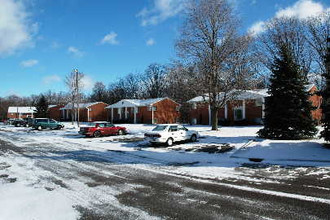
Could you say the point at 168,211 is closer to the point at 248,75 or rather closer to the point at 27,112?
the point at 248,75

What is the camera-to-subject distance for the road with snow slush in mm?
5875

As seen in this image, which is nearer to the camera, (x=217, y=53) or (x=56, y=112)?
(x=217, y=53)

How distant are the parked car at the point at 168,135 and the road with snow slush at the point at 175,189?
5851 millimetres

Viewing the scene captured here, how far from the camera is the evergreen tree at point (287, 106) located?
1758 centimetres

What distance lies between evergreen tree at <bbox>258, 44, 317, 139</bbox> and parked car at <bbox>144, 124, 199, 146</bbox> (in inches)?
198

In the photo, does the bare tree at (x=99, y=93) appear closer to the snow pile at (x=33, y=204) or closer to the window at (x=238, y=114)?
the window at (x=238, y=114)

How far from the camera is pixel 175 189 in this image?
783 centimetres

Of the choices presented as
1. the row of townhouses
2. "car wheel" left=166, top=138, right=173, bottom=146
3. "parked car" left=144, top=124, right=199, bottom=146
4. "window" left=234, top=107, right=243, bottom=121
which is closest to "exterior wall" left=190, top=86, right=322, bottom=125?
the row of townhouses

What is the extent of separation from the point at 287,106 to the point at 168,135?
7.77 meters

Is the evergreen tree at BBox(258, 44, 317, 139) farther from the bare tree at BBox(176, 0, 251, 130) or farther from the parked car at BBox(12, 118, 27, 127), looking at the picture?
the parked car at BBox(12, 118, 27, 127)

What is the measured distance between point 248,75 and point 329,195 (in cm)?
1982

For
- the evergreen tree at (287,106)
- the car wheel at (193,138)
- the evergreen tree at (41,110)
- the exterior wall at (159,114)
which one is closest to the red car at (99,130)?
the car wheel at (193,138)

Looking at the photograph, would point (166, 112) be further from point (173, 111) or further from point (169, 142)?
point (169, 142)

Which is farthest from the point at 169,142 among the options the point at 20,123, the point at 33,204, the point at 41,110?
the point at 41,110
